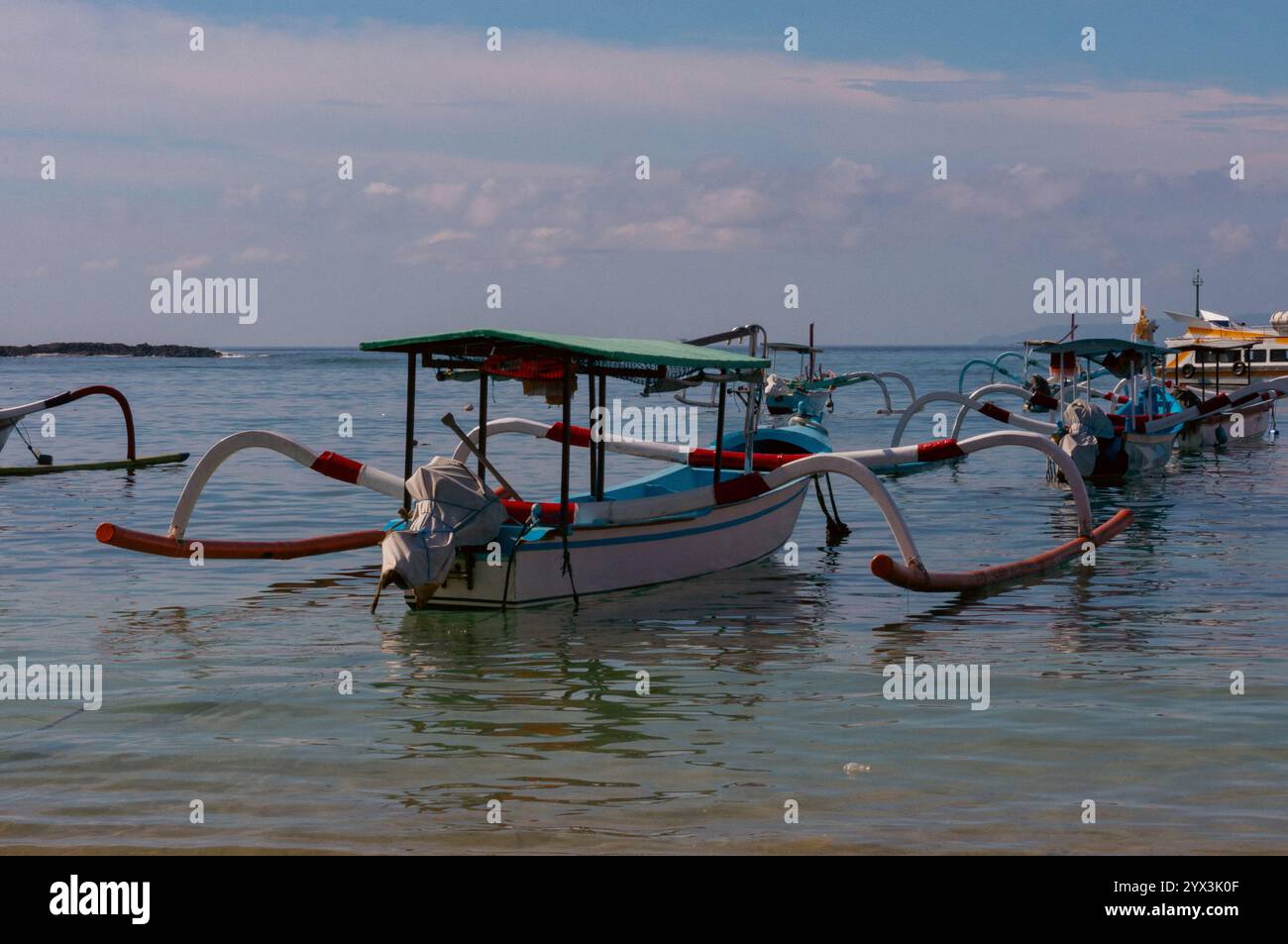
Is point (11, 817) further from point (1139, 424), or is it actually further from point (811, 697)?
point (1139, 424)

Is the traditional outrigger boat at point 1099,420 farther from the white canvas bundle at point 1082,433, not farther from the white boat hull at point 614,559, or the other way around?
the white boat hull at point 614,559

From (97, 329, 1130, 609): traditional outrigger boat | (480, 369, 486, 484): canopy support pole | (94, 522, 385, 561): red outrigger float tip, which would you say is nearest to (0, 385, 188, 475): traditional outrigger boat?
(94, 522, 385, 561): red outrigger float tip

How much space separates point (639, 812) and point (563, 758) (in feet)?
3.53

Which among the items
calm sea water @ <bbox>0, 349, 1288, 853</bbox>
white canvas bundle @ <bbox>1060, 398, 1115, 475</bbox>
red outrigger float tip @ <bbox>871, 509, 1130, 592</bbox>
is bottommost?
calm sea water @ <bbox>0, 349, 1288, 853</bbox>

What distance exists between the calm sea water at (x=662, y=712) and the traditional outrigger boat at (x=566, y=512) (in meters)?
0.34

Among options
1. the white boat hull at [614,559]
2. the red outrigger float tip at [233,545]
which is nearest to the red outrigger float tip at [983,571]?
the white boat hull at [614,559]

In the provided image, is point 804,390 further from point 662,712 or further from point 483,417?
point 662,712

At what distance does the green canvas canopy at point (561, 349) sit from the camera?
1172 centimetres

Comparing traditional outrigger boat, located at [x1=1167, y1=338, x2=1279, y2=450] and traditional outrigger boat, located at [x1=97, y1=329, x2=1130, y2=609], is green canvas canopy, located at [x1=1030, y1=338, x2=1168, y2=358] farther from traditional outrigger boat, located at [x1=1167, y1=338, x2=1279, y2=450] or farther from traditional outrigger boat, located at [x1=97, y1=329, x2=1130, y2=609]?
traditional outrigger boat, located at [x1=97, y1=329, x2=1130, y2=609]

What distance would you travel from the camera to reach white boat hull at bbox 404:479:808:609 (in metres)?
12.0

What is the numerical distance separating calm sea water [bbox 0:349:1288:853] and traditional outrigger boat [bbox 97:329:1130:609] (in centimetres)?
34

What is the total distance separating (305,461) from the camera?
552 inches

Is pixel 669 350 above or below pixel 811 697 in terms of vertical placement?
above
